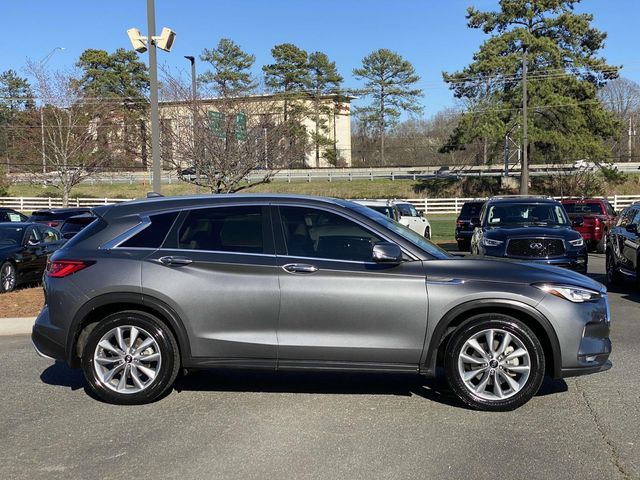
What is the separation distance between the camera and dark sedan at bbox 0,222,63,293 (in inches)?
493

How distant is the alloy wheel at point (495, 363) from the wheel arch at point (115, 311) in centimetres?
230

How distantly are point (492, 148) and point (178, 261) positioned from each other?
45034 millimetres

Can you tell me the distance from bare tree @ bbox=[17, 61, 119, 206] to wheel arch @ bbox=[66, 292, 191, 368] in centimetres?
3240

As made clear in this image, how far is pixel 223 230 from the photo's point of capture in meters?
5.64

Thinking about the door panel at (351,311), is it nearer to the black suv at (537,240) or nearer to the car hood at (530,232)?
the black suv at (537,240)

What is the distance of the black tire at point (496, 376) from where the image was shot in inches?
206

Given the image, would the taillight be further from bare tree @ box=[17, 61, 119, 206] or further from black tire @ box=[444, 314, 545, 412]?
bare tree @ box=[17, 61, 119, 206]

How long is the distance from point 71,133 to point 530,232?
3060 centimetres

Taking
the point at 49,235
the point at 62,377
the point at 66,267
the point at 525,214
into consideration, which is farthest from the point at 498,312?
the point at 49,235

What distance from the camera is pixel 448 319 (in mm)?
5238

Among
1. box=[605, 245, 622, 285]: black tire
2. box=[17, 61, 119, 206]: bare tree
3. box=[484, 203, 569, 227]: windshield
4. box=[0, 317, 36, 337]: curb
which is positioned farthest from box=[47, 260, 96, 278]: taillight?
box=[17, 61, 119, 206]: bare tree

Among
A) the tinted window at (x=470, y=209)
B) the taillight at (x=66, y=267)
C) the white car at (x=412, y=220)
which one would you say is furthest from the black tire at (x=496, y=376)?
the tinted window at (x=470, y=209)

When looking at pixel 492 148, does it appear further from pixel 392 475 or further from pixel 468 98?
pixel 392 475

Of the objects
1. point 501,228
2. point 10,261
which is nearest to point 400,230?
point 501,228
